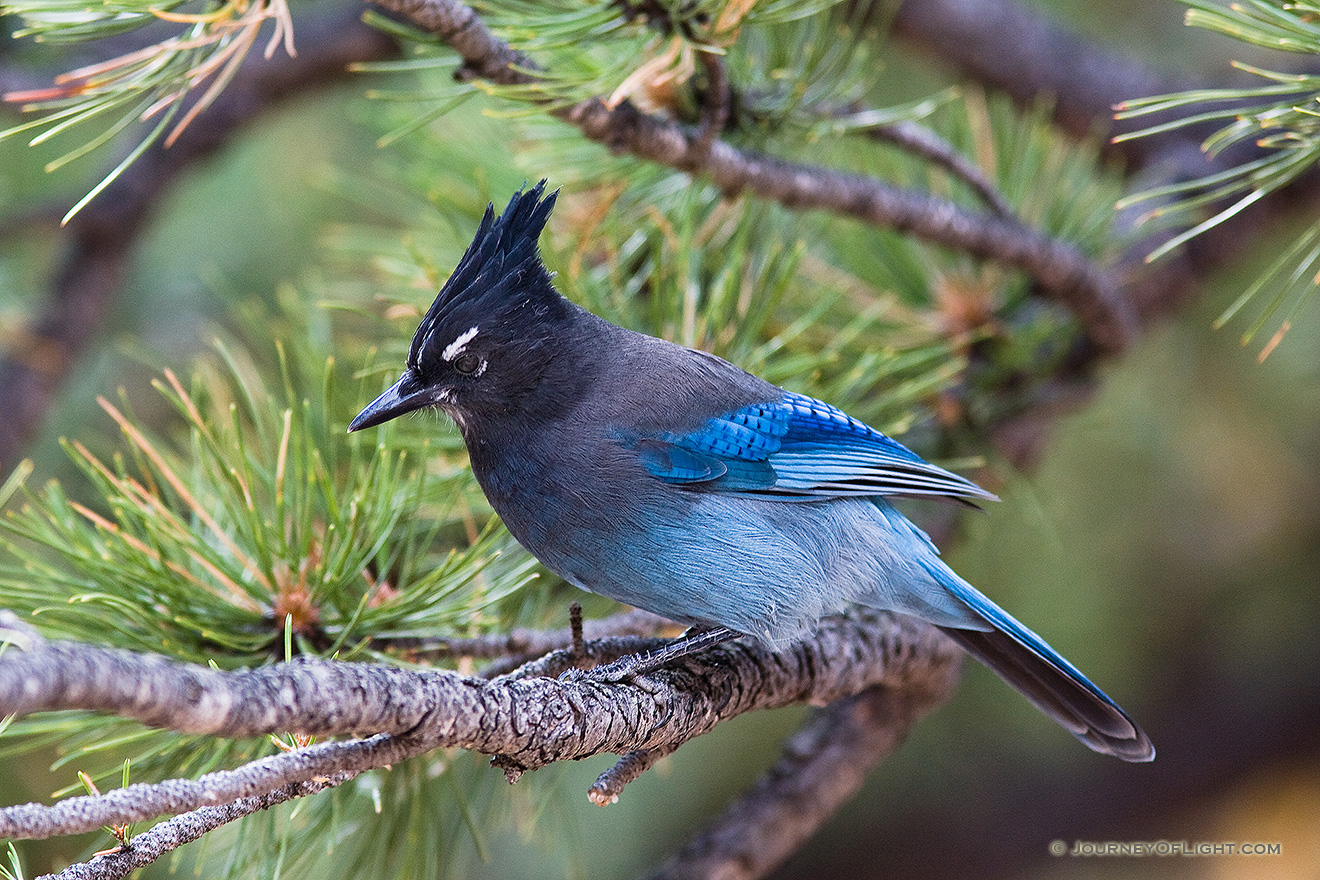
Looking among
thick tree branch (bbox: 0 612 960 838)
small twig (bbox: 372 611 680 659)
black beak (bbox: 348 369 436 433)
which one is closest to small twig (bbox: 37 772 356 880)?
thick tree branch (bbox: 0 612 960 838)

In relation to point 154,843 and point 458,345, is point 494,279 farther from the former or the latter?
point 154,843

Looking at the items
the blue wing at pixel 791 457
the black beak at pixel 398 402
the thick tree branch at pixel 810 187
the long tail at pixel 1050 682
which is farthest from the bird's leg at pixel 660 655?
the thick tree branch at pixel 810 187

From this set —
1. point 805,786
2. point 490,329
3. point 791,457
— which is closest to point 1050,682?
point 805,786

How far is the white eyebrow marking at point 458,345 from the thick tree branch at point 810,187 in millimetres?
395

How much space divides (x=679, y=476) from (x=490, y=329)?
16.4 inches

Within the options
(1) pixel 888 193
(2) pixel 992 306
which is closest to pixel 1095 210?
(2) pixel 992 306

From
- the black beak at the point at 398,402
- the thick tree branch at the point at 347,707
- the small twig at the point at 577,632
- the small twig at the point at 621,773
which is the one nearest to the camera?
→ the thick tree branch at the point at 347,707

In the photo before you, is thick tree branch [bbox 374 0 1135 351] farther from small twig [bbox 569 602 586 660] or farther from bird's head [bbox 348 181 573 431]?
small twig [bbox 569 602 586 660]

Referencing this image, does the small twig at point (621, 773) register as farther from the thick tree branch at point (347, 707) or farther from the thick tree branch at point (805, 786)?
the thick tree branch at point (805, 786)

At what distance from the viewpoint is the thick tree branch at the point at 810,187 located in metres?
1.70

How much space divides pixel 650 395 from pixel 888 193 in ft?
2.09

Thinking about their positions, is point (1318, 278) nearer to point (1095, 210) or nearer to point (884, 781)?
point (1095, 210)

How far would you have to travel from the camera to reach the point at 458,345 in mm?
2020

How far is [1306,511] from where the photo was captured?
3.56m
